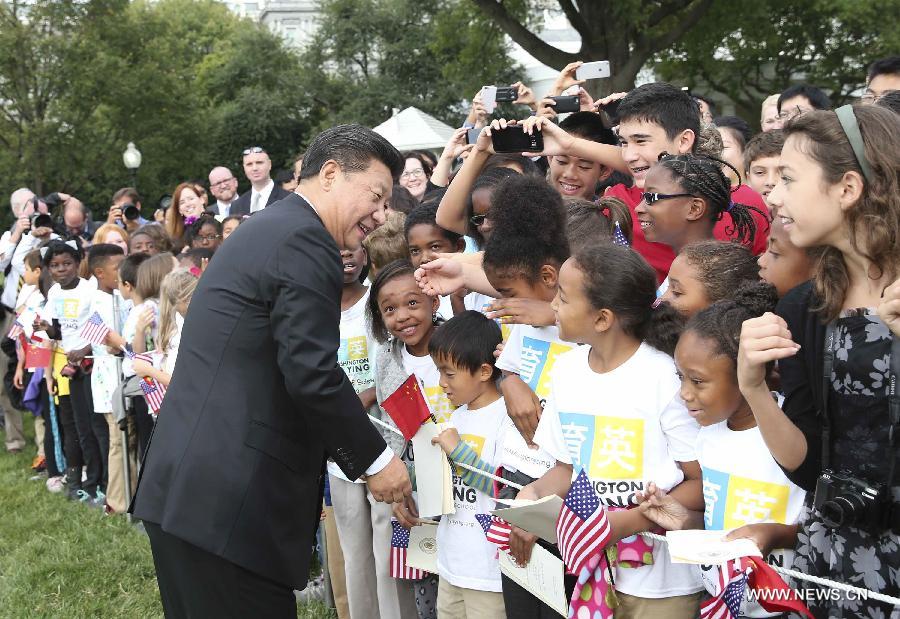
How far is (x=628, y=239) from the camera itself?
13.3 ft

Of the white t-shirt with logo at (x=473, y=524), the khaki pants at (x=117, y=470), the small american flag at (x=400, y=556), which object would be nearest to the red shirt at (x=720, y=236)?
the white t-shirt with logo at (x=473, y=524)

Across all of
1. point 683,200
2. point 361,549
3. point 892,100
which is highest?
point 892,100

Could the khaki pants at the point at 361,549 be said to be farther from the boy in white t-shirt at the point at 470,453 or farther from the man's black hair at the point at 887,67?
the man's black hair at the point at 887,67

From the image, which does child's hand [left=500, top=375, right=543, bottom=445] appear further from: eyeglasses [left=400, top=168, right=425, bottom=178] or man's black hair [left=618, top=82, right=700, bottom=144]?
eyeglasses [left=400, top=168, right=425, bottom=178]

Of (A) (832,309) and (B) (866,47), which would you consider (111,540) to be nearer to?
(A) (832,309)

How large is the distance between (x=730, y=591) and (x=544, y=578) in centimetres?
75

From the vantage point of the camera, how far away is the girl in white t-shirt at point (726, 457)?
268 centimetres

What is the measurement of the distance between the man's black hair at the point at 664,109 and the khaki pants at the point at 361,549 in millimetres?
2093

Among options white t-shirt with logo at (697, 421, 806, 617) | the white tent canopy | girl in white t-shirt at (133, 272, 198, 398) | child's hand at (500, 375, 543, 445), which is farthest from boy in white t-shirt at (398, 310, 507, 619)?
the white tent canopy

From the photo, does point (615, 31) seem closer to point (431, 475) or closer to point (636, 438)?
point (431, 475)

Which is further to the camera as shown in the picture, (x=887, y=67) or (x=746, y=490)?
(x=887, y=67)

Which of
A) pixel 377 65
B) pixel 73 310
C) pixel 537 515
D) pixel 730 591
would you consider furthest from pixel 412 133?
pixel 377 65

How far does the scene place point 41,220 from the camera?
1002 cm

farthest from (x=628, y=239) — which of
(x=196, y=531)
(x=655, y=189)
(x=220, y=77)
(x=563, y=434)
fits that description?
(x=220, y=77)
